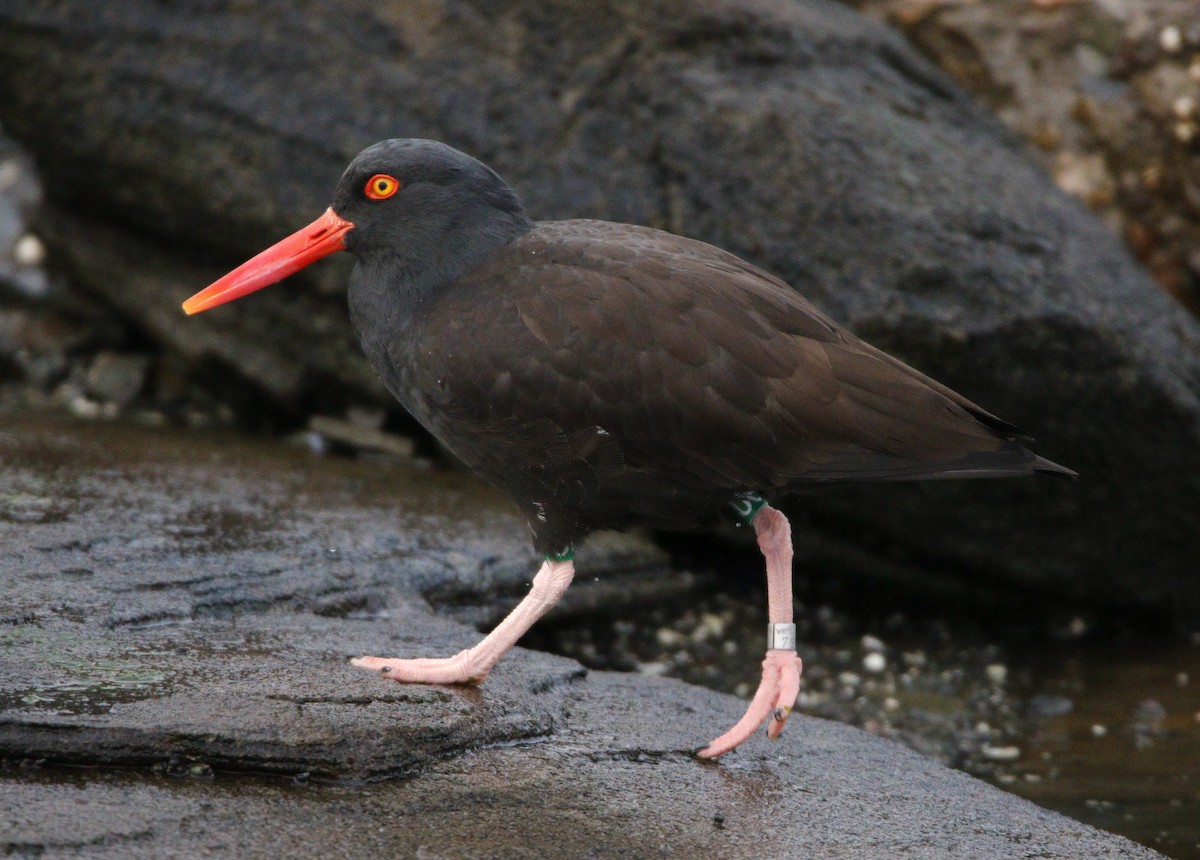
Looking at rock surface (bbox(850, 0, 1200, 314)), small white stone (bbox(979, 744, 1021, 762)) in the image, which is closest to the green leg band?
small white stone (bbox(979, 744, 1021, 762))

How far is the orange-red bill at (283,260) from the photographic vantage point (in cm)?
420

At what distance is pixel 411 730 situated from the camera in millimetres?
3344

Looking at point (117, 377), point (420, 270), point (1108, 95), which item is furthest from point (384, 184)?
point (1108, 95)

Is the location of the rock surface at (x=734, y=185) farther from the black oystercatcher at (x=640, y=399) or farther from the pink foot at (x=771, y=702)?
the pink foot at (x=771, y=702)

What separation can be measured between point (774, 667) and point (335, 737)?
4.23 ft

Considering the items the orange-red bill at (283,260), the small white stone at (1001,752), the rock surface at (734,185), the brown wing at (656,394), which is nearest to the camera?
the brown wing at (656,394)

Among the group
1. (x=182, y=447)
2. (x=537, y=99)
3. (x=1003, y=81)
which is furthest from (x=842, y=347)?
(x=1003, y=81)

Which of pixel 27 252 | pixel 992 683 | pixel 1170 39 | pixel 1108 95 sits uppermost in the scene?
pixel 1170 39

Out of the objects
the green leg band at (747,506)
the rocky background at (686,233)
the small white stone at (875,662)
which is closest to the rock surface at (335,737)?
the rocky background at (686,233)

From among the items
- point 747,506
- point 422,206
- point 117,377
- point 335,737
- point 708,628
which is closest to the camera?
point 335,737

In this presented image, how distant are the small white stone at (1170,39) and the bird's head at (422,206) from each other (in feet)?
18.5

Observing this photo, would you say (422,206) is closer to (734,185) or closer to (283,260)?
(283,260)

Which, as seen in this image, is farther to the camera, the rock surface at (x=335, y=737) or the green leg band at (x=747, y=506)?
the green leg band at (x=747, y=506)

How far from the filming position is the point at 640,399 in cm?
369
